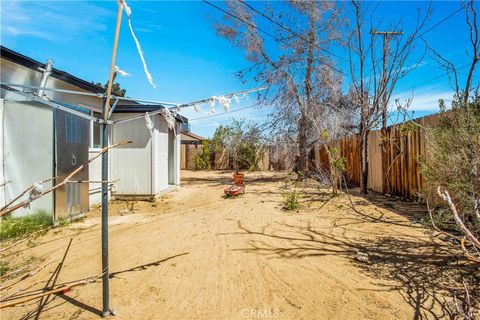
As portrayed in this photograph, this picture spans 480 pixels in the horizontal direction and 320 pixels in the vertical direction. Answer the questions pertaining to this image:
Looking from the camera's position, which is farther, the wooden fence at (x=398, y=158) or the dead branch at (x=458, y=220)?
the wooden fence at (x=398, y=158)

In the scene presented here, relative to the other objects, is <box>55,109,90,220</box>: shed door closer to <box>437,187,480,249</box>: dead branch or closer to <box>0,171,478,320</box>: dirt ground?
<box>0,171,478,320</box>: dirt ground

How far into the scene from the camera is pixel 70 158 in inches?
248

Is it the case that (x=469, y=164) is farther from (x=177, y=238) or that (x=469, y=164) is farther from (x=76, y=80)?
(x=76, y=80)

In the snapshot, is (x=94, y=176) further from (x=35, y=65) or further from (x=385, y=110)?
(x=385, y=110)

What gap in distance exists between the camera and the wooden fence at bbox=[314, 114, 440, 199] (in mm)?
6562

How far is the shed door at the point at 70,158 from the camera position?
5949mm

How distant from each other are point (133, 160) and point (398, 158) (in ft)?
22.4

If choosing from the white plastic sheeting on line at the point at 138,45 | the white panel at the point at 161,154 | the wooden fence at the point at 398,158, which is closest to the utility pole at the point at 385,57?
the wooden fence at the point at 398,158

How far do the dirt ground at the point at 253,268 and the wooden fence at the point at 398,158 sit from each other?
102cm

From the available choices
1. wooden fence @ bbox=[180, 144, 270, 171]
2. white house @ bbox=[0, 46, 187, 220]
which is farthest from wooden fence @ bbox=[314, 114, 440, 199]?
wooden fence @ bbox=[180, 144, 270, 171]

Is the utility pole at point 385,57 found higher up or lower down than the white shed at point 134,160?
higher up

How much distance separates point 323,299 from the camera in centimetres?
287

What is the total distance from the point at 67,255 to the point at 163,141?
6.06m

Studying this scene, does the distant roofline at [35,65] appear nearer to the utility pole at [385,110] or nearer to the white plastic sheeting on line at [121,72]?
the white plastic sheeting on line at [121,72]
